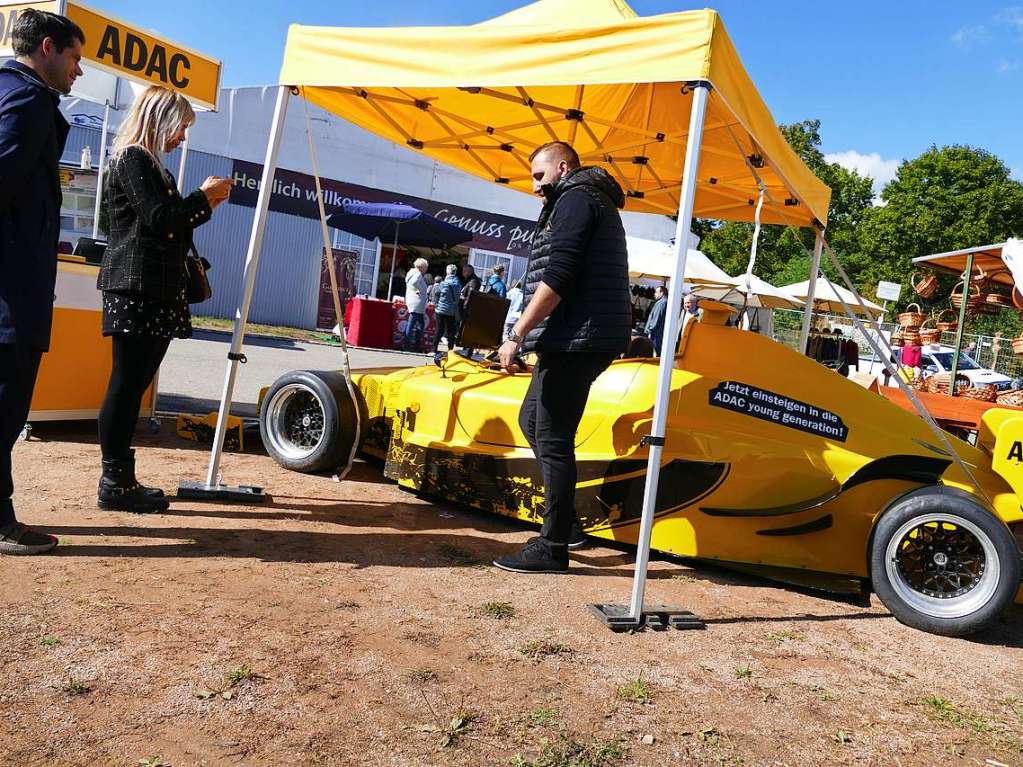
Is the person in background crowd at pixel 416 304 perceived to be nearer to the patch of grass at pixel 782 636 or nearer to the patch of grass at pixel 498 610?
the patch of grass at pixel 498 610

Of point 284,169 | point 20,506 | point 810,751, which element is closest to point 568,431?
point 810,751

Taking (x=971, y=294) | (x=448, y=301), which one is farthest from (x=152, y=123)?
(x=448, y=301)

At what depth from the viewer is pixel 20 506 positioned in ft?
11.5

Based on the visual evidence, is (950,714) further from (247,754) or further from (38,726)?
(38,726)

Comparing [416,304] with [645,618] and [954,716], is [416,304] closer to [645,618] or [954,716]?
[645,618]

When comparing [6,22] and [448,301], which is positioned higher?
[6,22]

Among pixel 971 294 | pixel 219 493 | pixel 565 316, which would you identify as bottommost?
pixel 219 493

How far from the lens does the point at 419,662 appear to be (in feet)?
8.05

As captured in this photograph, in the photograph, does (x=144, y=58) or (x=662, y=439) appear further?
(x=144, y=58)

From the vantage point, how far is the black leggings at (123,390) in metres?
3.50

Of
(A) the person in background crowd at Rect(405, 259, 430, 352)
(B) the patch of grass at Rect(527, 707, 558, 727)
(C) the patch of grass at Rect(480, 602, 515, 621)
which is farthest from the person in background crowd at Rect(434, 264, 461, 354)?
(B) the patch of grass at Rect(527, 707, 558, 727)

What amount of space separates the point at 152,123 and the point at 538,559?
104 inches

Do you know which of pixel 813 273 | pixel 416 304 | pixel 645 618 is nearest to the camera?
pixel 645 618

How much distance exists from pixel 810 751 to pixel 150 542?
8.64ft
